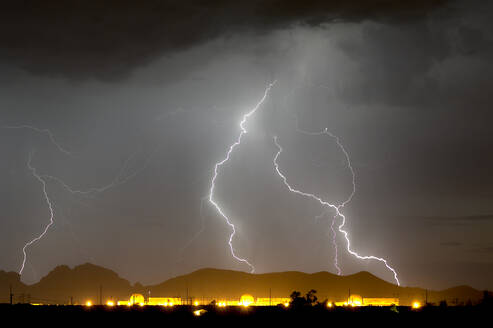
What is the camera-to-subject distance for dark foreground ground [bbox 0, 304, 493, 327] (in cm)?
4966

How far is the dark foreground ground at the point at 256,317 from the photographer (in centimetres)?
4966

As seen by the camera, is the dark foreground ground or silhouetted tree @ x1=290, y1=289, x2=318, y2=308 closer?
the dark foreground ground

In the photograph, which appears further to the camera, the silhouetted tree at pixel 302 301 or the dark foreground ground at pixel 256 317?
the silhouetted tree at pixel 302 301

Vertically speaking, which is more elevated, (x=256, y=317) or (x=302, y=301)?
(x=302, y=301)

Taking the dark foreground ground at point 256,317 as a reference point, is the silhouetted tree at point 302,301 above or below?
above

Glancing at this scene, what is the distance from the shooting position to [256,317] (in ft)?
178

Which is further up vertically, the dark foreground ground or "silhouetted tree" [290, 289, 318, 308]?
"silhouetted tree" [290, 289, 318, 308]

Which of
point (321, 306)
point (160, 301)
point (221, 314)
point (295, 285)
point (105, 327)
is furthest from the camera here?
point (295, 285)

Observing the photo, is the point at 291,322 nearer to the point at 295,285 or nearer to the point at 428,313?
the point at 428,313

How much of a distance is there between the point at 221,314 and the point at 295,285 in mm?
139490

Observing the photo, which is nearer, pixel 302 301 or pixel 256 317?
pixel 256 317

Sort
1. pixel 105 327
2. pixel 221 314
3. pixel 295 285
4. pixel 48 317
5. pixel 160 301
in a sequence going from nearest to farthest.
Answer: pixel 105 327 → pixel 48 317 → pixel 221 314 → pixel 160 301 → pixel 295 285

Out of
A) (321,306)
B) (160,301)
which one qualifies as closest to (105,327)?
(321,306)

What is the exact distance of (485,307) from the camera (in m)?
56.2
